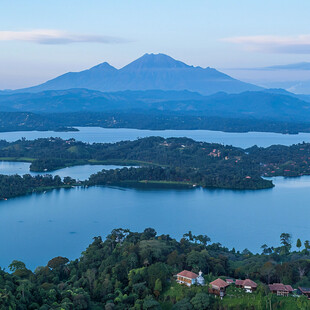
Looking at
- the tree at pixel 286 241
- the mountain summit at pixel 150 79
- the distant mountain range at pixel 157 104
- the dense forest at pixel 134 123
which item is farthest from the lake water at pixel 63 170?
the mountain summit at pixel 150 79

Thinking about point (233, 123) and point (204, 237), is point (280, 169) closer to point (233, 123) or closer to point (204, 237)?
point (204, 237)

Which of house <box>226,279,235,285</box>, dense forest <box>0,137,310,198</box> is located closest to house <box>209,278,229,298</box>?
house <box>226,279,235,285</box>

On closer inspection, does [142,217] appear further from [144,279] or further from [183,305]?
[183,305]

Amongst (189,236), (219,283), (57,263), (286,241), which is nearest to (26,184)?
(189,236)

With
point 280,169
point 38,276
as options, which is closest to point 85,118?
point 280,169

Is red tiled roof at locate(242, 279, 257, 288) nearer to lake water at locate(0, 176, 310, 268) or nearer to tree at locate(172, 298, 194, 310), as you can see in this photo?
tree at locate(172, 298, 194, 310)

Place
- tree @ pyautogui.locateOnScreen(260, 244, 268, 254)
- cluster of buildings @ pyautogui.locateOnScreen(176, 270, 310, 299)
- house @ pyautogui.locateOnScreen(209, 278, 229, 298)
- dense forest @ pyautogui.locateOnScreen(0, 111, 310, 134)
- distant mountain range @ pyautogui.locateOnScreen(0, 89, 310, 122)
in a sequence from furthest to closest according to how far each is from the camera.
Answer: distant mountain range @ pyautogui.locateOnScreen(0, 89, 310, 122)
dense forest @ pyautogui.locateOnScreen(0, 111, 310, 134)
tree @ pyautogui.locateOnScreen(260, 244, 268, 254)
cluster of buildings @ pyautogui.locateOnScreen(176, 270, 310, 299)
house @ pyautogui.locateOnScreen(209, 278, 229, 298)
